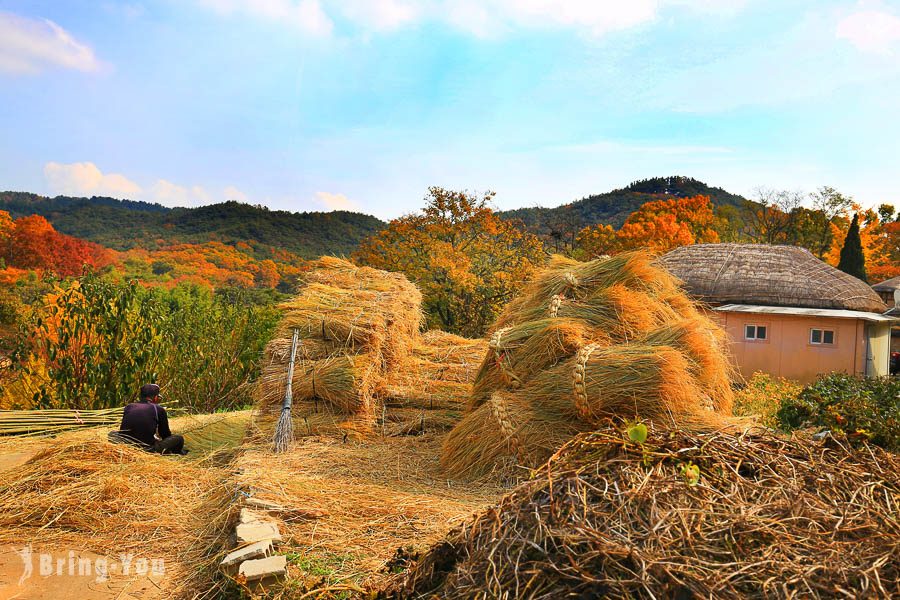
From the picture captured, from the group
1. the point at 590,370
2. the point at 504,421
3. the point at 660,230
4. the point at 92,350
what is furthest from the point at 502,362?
the point at 660,230

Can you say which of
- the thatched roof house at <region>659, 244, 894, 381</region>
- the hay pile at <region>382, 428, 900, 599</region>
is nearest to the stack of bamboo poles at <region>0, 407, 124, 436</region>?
the hay pile at <region>382, 428, 900, 599</region>

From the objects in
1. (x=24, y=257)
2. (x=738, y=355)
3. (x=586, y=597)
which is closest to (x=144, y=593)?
(x=586, y=597)

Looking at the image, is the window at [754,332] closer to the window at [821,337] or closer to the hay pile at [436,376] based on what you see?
the window at [821,337]

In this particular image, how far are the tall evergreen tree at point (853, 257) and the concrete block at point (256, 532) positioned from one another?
32.2 metres

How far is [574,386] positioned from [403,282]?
5090 mm

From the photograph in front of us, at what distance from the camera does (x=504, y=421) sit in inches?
210

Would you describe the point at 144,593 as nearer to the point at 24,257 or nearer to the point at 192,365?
the point at 192,365

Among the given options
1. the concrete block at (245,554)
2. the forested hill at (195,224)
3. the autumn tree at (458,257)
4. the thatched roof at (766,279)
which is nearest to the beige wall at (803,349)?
the thatched roof at (766,279)

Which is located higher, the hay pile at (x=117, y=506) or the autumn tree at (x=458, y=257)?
the autumn tree at (x=458, y=257)

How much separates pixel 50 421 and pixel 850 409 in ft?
31.7

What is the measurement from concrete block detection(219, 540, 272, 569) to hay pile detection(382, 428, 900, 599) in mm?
1014

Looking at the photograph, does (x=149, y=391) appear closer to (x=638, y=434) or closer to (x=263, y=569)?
(x=263, y=569)

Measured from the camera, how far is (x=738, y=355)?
1564 cm

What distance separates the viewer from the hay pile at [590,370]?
4.89 meters
